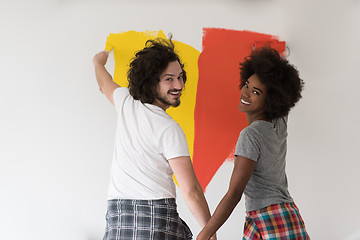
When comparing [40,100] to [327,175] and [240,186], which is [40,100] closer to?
[240,186]

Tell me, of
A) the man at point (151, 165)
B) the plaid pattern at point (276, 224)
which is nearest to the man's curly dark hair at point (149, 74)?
the man at point (151, 165)

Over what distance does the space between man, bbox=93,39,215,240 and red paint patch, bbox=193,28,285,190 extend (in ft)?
1.18

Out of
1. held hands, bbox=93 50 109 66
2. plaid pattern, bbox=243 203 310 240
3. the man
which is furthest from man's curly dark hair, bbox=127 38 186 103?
plaid pattern, bbox=243 203 310 240

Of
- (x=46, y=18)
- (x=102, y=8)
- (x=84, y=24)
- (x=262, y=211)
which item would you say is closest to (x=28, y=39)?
(x=46, y=18)

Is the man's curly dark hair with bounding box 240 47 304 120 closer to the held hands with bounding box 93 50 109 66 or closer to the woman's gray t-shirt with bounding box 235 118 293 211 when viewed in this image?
the woman's gray t-shirt with bounding box 235 118 293 211

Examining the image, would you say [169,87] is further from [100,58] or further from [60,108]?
[60,108]

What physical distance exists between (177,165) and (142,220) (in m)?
0.23

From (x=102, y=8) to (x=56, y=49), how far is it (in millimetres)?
301

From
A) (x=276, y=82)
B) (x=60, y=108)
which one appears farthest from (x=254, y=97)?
(x=60, y=108)

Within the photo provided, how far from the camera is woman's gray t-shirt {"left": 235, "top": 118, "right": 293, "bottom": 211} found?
132cm

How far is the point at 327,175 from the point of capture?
72.4 inches

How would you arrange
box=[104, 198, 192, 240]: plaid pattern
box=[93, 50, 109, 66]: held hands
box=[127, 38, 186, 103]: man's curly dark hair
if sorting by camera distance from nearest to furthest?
box=[104, 198, 192, 240]: plaid pattern
box=[127, 38, 186, 103]: man's curly dark hair
box=[93, 50, 109, 66]: held hands

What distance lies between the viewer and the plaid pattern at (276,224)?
1304 mm

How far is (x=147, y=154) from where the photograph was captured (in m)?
1.35
